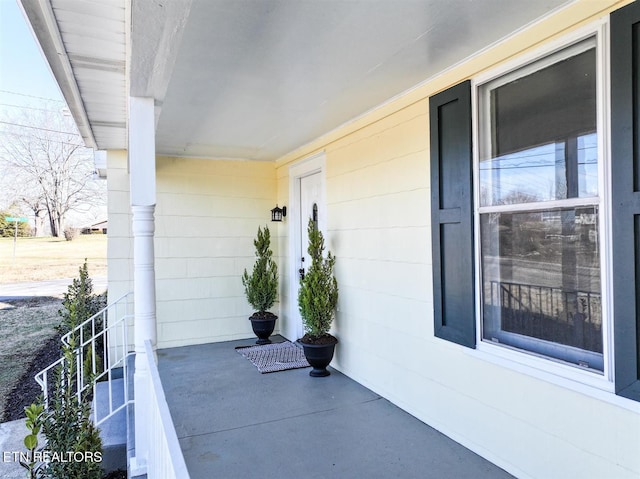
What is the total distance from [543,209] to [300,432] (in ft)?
7.21

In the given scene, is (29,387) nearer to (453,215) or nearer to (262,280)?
(262,280)

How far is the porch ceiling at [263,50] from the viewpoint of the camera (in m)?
1.98

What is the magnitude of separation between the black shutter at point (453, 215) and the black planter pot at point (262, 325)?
2.89m

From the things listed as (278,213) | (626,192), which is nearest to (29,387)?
(278,213)

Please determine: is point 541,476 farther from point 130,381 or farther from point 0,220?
point 0,220

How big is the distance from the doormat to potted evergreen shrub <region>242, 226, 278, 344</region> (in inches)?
9.5

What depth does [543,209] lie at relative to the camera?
223 centimetres

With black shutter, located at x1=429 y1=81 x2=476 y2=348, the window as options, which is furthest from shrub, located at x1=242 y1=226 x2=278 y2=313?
the window

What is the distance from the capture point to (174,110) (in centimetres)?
362

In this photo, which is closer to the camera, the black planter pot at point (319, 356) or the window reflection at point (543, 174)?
the window reflection at point (543, 174)

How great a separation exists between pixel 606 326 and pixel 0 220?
15.8m

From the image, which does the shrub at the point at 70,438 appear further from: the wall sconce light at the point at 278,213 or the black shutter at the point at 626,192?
the wall sconce light at the point at 278,213

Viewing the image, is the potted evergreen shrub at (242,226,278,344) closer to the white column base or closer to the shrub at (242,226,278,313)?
the shrub at (242,226,278,313)

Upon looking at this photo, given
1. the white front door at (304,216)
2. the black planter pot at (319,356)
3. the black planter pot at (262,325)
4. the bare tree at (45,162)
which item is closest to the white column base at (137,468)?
the black planter pot at (319,356)
